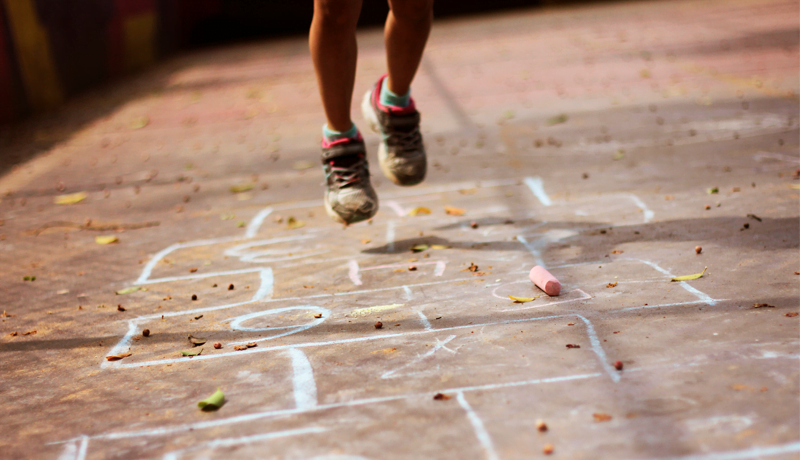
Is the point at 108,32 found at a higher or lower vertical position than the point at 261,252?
lower

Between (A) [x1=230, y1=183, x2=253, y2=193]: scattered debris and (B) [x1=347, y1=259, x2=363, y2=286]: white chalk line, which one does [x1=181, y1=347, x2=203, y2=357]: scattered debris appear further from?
(A) [x1=230, y1=183, x2=253, y2=193]: scattered debris

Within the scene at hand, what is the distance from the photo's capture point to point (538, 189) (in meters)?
3.52

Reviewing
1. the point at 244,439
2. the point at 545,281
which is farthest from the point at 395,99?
the point at 244,439

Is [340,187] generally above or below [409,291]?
above

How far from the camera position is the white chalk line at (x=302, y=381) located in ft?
5.35

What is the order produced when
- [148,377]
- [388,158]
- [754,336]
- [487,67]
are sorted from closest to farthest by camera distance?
[754,336] < [148,377] < [388,158] < [487,67]

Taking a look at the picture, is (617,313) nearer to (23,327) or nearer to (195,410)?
(195,410)

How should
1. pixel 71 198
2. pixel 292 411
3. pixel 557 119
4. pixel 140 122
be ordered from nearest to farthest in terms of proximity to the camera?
pixel 292 411 < pixel 71 198 < pixel 557 119 < pixel 140 122

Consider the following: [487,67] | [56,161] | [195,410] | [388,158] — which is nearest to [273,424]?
[195,410]

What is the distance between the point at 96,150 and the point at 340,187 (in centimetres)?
406

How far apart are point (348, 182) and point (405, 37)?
606 mm

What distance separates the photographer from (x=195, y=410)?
1.64 meters

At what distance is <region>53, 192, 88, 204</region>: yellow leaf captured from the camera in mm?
4273

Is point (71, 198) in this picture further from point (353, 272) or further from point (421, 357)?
point (421, 357)
